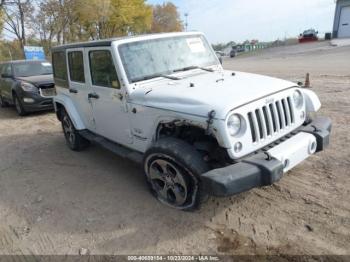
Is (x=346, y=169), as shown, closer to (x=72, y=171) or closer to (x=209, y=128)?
(x=209, y=128)

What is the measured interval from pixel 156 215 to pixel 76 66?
2.86 metres

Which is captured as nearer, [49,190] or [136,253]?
[136,253]

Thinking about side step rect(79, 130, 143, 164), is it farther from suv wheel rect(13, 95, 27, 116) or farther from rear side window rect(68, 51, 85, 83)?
suv wheel rect(13, 95, 27, 116)

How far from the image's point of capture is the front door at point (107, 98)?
13.3ft

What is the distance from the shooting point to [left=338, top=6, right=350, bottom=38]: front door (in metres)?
35.9

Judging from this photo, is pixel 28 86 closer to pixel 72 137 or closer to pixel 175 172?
pixel 72 137

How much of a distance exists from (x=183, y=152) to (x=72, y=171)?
2.59 metres

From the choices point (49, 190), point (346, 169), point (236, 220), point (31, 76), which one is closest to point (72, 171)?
point (49, 190)

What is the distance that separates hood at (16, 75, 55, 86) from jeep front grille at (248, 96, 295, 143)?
7.75 m

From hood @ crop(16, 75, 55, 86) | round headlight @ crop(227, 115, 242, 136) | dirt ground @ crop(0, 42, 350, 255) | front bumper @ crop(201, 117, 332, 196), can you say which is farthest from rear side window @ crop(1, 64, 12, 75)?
front bumper @ crop(201, 117, 332, 196)

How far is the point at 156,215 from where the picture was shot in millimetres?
3605

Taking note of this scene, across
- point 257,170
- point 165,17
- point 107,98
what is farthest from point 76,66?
point 165,17

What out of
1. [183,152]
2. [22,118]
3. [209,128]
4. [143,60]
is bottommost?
[22,118]

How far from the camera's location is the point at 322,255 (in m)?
2.79
